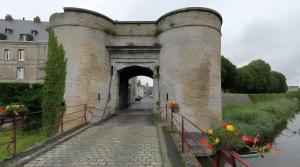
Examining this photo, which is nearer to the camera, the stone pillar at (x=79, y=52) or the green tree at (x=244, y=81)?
the stone pillar at (x=79, y=52)

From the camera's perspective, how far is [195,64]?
36.2 feet

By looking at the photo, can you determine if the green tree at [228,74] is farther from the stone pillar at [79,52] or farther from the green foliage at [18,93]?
the green foliage at [18,93]

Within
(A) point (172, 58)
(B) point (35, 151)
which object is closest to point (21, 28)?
(A) point (172, 58)

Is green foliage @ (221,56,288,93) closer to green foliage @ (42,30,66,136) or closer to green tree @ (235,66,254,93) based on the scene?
green tree @ (235,66,254,93)

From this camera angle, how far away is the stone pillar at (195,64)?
1095 cm

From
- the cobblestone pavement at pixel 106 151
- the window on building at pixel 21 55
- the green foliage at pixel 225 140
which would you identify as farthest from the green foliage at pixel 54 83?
the window on building at pixel 21 55

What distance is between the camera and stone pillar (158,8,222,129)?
10.9m

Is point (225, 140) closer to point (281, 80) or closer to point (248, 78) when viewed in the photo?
point (248, 78)

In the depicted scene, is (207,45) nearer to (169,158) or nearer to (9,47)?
(169,158)

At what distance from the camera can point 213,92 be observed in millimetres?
11266

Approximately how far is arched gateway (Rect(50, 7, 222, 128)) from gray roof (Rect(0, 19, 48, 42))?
1796 cm

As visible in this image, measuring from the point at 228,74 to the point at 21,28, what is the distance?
3048 cm

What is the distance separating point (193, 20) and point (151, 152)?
308 inches

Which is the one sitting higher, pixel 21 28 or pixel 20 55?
pixel 21 28
